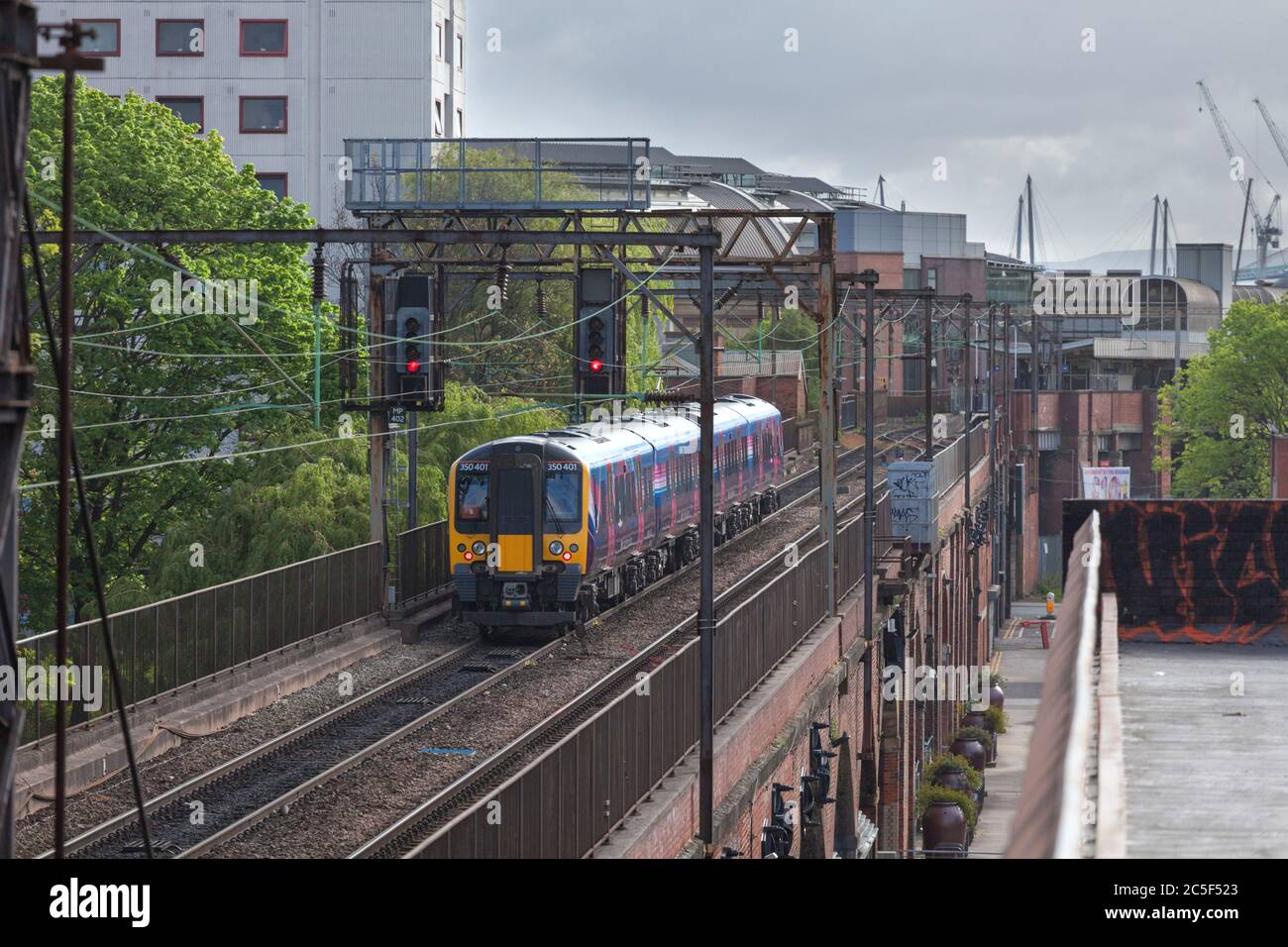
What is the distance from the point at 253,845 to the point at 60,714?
7.55 meters

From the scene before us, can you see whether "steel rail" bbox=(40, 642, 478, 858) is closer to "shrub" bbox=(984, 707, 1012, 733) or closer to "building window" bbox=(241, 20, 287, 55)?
"shrub" bbox=(984, 707, 1012, 733)

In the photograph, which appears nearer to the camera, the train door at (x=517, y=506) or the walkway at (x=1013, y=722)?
the train door at (x=517, y=506)

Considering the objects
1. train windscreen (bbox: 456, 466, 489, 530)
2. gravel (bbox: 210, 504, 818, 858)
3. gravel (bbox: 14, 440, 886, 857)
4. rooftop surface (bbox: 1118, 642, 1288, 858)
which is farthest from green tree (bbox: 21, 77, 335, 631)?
rooftop surface (bbox: 1118, 642, 1288, 858)

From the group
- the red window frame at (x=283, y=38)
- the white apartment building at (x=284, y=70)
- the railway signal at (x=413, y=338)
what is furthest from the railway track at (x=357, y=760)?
the red window frame at (x=283, y=38)

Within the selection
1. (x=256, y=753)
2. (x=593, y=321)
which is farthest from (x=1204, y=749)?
(x=593, y=321)

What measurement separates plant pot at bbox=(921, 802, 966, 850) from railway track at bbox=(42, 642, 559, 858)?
12.5m

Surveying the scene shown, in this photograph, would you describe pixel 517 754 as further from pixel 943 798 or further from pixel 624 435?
pixel 943 798

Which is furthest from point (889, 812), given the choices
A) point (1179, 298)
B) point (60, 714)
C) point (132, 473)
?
point (1179, 298)

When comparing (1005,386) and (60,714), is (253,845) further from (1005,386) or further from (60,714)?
(1005,386)

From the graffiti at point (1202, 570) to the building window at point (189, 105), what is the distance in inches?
1903

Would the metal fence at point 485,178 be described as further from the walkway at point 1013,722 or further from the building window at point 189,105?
the walkway at point 1013,722

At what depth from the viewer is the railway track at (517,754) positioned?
14664 millimetres

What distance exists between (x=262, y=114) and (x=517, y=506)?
36.1 metres

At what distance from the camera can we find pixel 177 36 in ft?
193
